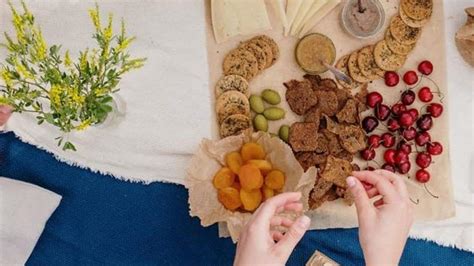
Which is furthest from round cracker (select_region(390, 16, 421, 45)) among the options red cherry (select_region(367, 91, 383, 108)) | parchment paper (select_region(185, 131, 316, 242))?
parchment paper (select_region(185, 131, 316, 242))

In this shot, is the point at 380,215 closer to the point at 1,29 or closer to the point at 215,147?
the point at 215,147

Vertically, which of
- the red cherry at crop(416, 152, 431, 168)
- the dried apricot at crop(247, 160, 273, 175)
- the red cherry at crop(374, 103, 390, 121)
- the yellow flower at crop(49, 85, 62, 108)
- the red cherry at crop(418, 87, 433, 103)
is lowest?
the yellow flower at crop(49, 85, 62, 108)

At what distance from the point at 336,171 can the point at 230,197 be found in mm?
207

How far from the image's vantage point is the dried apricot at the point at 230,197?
1220mm

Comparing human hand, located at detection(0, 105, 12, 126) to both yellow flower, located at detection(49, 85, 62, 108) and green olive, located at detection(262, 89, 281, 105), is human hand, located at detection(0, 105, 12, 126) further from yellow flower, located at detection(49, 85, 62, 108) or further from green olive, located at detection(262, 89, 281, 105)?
green olive, located at detection(262, 89, 281, 105)

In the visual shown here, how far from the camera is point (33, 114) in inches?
51.8

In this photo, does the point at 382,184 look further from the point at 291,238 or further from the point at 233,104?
the point at 233,104

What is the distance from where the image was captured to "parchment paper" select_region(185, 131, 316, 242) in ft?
4.03

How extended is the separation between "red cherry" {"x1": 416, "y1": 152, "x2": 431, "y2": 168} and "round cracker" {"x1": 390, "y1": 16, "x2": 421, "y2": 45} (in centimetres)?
22

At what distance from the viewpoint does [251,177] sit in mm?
1186

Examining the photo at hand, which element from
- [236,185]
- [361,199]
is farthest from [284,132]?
[361,199]

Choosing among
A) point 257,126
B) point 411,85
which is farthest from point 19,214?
point 411,85

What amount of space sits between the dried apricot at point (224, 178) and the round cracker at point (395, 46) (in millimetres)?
401

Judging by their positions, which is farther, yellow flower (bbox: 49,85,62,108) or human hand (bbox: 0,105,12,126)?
human hand (bbox: 0,105,12,126)
